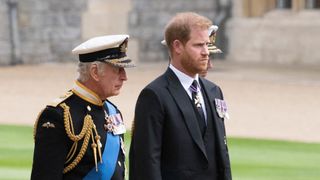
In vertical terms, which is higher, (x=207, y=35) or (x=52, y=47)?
(x=207, y=35)

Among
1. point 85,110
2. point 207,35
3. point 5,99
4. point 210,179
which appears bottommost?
point 5,99

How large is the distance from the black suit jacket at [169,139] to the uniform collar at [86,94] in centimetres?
20

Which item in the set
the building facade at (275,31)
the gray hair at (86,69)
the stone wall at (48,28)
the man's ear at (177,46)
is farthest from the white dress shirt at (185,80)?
the building facade at (275,31)

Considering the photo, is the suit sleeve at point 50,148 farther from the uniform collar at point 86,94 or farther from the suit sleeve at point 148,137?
the suit sleeve at point 148,137

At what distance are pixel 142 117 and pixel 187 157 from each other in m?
0.25

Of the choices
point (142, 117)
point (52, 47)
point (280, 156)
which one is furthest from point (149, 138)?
point (52, 47)

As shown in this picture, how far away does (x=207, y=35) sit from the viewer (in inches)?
181

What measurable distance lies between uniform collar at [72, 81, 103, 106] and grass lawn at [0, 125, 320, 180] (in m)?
3.73

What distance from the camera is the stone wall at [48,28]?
19500mm

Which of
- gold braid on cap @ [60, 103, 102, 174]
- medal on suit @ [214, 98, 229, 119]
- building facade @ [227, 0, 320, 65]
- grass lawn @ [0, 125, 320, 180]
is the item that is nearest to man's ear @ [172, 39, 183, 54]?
medal on suit @ [214, 98, 229, 119]

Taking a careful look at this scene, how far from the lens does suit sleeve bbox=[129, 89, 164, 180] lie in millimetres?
4527

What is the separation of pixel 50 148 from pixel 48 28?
1551 cm

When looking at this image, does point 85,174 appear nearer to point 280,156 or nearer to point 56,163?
point 56,163

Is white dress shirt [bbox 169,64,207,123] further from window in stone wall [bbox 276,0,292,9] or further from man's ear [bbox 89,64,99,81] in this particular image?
window in stone wall [bbox 276,0,292,9]
